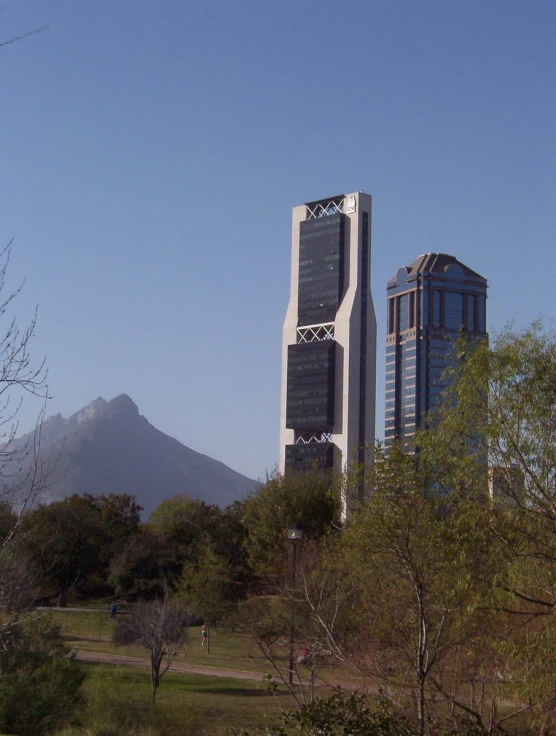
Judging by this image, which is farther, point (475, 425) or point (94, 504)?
point (94, 504)

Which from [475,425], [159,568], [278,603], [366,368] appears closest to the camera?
[475,425]

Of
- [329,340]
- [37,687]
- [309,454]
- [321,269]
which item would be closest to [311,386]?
[329,340]

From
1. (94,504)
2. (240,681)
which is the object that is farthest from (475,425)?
(94,504)

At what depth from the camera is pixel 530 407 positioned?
47.3 feet

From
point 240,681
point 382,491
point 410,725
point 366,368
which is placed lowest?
point 240,681

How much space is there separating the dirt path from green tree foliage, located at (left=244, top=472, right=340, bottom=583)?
479 inches

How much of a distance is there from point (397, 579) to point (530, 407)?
413 centimetres

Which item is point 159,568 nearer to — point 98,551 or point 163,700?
point 98,551

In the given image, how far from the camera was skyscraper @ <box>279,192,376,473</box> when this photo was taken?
11288cm

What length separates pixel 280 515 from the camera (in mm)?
53844

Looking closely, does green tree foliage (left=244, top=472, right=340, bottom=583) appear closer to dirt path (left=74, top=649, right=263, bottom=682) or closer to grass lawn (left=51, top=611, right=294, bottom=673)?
grass lawn (left=51, top=611, right=294, bottom=673)

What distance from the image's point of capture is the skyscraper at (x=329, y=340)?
113 m

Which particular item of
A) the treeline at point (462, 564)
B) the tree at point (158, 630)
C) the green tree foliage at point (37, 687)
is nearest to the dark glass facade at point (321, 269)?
the tree at point (158, 630)

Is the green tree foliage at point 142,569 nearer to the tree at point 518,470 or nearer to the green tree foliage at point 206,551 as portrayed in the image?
the green tree foliage at point 206,551
